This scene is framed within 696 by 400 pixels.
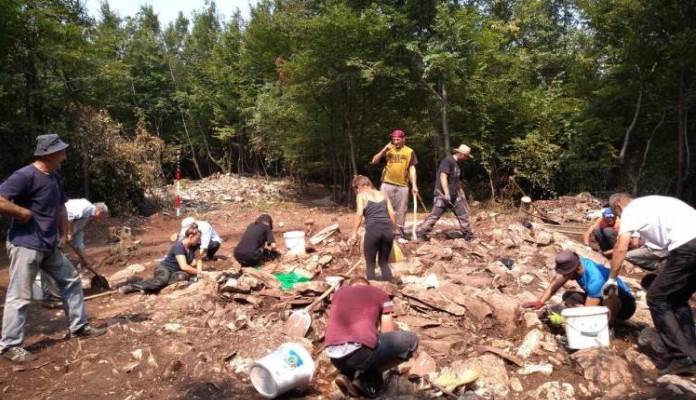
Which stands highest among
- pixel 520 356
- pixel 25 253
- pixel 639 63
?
pixel 639 63

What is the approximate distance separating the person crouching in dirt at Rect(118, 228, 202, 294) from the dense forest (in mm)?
8029

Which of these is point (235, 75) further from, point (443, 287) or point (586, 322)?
point (586, 322)

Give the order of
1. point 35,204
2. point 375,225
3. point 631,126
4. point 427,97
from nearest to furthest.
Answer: point 35,204 → point 375,225 → point 631,126 → point 427,97

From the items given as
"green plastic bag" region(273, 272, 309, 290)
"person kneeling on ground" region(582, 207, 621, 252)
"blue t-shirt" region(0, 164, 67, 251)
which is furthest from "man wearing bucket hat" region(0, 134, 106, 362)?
"person kneeling on ground" region(582, 207, 621, 252)

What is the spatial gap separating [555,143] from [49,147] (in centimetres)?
1565

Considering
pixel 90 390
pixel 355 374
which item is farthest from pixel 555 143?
pixel 90 390

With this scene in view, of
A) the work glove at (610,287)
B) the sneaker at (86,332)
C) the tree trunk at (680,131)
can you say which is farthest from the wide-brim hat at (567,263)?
the tree trunk at (680,131)

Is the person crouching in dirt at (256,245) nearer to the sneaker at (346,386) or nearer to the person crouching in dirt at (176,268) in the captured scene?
the person crouching in dirt at (176,268)

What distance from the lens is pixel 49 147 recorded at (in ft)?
14.1

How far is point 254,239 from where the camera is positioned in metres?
7.52

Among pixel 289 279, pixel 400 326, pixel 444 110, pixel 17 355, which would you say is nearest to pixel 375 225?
pixel 400 326

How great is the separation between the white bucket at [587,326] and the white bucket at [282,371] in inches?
92.0

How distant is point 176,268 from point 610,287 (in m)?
5.23

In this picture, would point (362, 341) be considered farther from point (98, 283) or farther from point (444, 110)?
point (444, 110)
